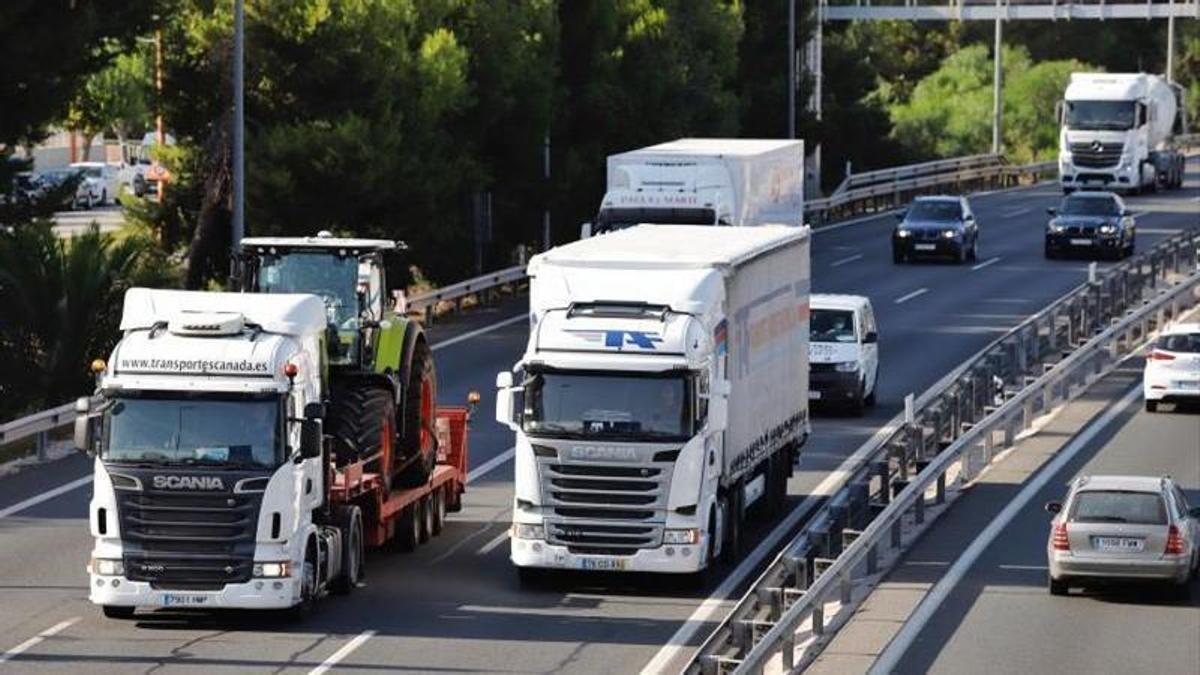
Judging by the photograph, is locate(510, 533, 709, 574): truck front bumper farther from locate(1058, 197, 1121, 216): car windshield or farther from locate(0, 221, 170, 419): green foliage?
locate(1058, 197, 1121, 216): car windshield

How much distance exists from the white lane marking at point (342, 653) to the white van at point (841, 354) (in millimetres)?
17972

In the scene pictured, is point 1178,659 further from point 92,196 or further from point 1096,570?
point 92,196

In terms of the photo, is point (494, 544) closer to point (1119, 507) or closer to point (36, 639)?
point (1119, 507)

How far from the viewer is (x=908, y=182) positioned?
9300cm

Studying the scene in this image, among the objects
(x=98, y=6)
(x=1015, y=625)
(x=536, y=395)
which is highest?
(x=98, y=6)

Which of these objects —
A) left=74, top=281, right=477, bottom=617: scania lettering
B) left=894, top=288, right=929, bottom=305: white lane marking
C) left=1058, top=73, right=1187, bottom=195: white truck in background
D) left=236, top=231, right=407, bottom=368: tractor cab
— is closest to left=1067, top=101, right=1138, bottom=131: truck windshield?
left=1058, top=73, right=1187, bottom=195: white truck in background

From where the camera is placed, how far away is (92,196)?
10144 centimetres

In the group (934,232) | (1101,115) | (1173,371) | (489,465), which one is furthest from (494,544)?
(1101,115)

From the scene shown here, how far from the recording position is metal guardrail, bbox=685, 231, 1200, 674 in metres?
25.0

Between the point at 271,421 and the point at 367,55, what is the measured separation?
30159mm

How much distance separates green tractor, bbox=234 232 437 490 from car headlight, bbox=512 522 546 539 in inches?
74.6

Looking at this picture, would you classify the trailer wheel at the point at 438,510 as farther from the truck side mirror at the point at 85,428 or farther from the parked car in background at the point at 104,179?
the parked car in background at the point at 104,179

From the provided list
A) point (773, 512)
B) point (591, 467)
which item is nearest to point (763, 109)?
point (773, 512)

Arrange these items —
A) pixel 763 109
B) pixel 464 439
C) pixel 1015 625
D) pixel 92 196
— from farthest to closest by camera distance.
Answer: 1. pixel 92 196
2. pixel 763 109
3. pixel 464 439
4. pixel 1015 625
